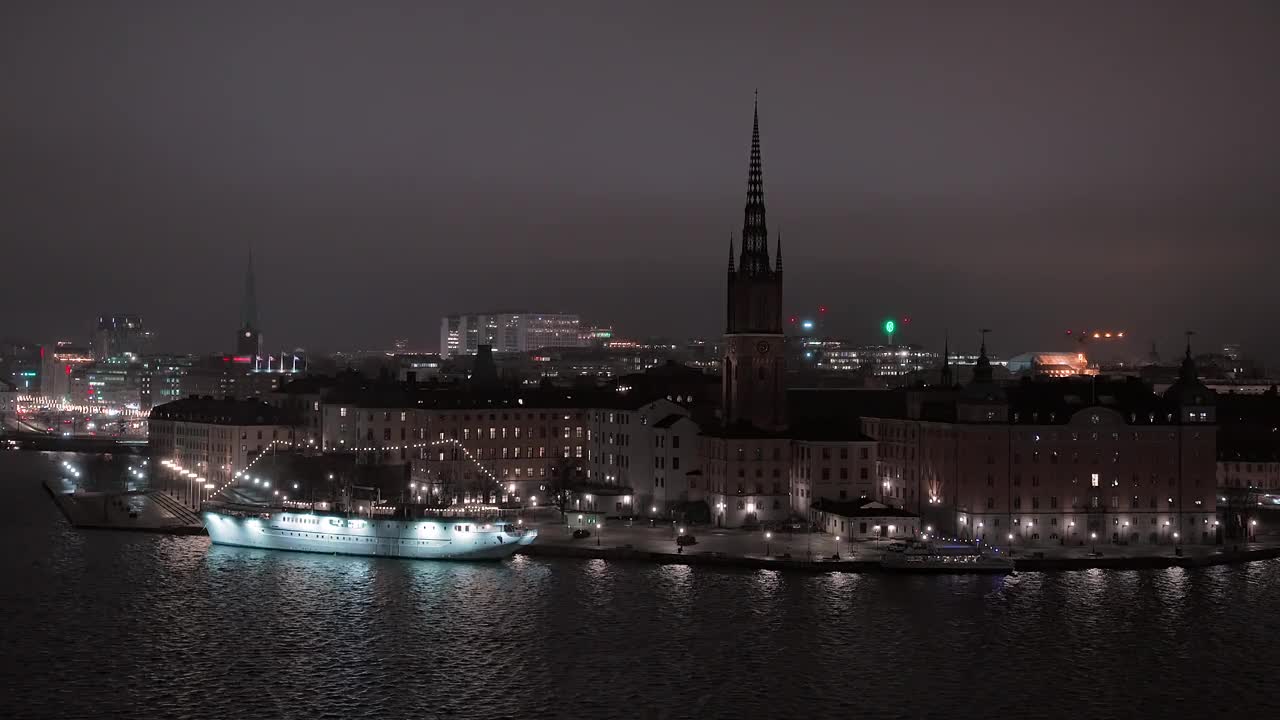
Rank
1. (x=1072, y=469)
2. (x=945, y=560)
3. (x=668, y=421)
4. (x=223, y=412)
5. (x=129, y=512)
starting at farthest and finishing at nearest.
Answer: (x=223, y=412) → (x=129, y=512) → (x=668, y=421) → (x=1072, y=469) → (x=945, y=560)

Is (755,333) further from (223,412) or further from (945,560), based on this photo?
(223,412)

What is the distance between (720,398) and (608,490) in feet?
38.8

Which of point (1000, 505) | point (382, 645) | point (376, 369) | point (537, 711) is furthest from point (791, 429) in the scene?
point (376, 369)

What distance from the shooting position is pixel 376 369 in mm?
176500

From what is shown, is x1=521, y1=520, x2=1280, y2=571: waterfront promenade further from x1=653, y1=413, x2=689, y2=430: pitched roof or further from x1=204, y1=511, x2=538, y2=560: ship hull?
x1=653, y1=413, x2=689, y2=430: pitched roof

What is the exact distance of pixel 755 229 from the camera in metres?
61.7

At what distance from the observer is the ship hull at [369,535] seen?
5075 centimetres

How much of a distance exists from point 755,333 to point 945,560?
15.8 meters

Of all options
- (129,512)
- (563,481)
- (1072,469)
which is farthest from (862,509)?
(129,512)

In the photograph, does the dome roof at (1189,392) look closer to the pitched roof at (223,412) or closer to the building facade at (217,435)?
the building facade at (217,435)

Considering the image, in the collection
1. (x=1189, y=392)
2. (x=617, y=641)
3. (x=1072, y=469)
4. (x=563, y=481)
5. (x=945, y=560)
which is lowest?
(x=617, y=641)

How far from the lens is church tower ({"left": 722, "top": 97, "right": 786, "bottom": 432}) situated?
60.2 meters

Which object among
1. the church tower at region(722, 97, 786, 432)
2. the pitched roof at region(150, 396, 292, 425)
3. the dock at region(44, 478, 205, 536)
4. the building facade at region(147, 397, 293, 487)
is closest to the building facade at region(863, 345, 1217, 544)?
the church tower at region(722, 97, 786, 432)

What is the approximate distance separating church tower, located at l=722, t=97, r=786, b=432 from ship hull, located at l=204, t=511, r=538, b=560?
1236 centimetres
